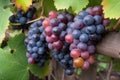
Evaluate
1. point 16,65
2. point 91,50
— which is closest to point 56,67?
point 16,65

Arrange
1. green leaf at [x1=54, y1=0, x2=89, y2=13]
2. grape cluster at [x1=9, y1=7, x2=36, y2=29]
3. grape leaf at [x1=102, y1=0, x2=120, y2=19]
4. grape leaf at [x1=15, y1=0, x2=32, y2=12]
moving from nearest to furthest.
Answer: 1. grape leaf at [x1=102, y1=0, x2=120, y2=19]
2. green leaf at [x1=54, y1=0, x2=89, y2=13]
3. grape leaf at [x1=15, y1=0, x2=32, y2=12]
4. grape cluster at [x1=9, y1=7, x2=36, y2=29]

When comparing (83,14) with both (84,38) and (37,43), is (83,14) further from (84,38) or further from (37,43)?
(37,43)

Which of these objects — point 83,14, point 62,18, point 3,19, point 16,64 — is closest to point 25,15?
point 3,19

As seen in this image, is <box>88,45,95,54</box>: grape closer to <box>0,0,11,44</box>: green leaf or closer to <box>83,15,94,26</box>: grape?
<box>83,15,94,26</box>: grape

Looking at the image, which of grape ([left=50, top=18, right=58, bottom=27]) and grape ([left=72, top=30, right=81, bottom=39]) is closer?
grape ([left=72, top=30, right=81, bottom=39])

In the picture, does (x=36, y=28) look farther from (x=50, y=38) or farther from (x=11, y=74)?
(x=11, y=74)

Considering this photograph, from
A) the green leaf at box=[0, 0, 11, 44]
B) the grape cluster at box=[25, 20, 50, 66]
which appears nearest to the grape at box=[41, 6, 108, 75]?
the grape cluster at box=[25, 20, 50, 66]

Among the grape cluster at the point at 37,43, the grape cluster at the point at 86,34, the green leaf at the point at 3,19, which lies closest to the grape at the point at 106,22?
the grape cluster at the point at 86,34
